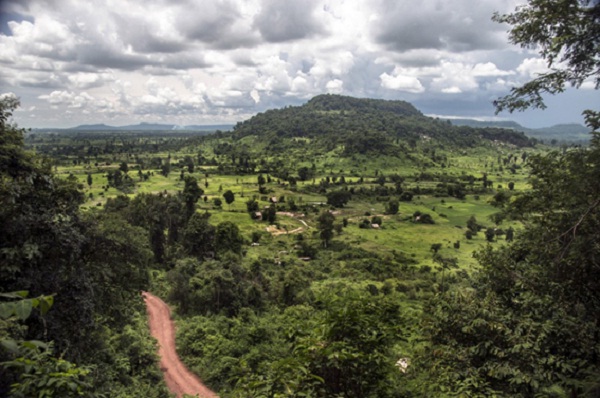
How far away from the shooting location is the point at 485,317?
8.47 meters

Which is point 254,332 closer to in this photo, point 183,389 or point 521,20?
point 183,389

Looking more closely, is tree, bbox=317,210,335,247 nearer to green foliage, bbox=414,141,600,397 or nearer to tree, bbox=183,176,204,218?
tree, bbox=183,176,204,218

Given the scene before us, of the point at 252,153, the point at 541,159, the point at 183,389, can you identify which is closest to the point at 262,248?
the point at 183,389

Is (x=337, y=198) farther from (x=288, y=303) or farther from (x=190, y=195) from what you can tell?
(x=288, y=303)

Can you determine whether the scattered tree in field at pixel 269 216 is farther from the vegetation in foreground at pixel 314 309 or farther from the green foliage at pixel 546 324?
the green foliage at pixel 546 324

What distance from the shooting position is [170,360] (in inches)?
846

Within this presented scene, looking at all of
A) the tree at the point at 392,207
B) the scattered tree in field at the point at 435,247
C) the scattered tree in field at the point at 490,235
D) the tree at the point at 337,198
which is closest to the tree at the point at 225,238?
the scattered tree in field at the point at 435,247

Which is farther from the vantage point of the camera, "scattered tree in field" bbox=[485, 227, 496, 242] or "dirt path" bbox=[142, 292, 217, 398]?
"scattered tree in field" bbox=[485, 227, 496, 242]

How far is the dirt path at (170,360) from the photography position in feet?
61.4

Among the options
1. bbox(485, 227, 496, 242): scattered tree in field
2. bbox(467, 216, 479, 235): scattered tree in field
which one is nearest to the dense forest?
bbox(485, 227, 496, 242): scattered tree in field

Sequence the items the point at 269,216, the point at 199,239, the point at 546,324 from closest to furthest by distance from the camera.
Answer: the point at 546,324 → the point at 199,239 → the point at 269,216

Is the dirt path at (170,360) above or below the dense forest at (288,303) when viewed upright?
below

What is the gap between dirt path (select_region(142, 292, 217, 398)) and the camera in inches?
737

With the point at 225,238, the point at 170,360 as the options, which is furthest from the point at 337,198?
the point at 170,360
